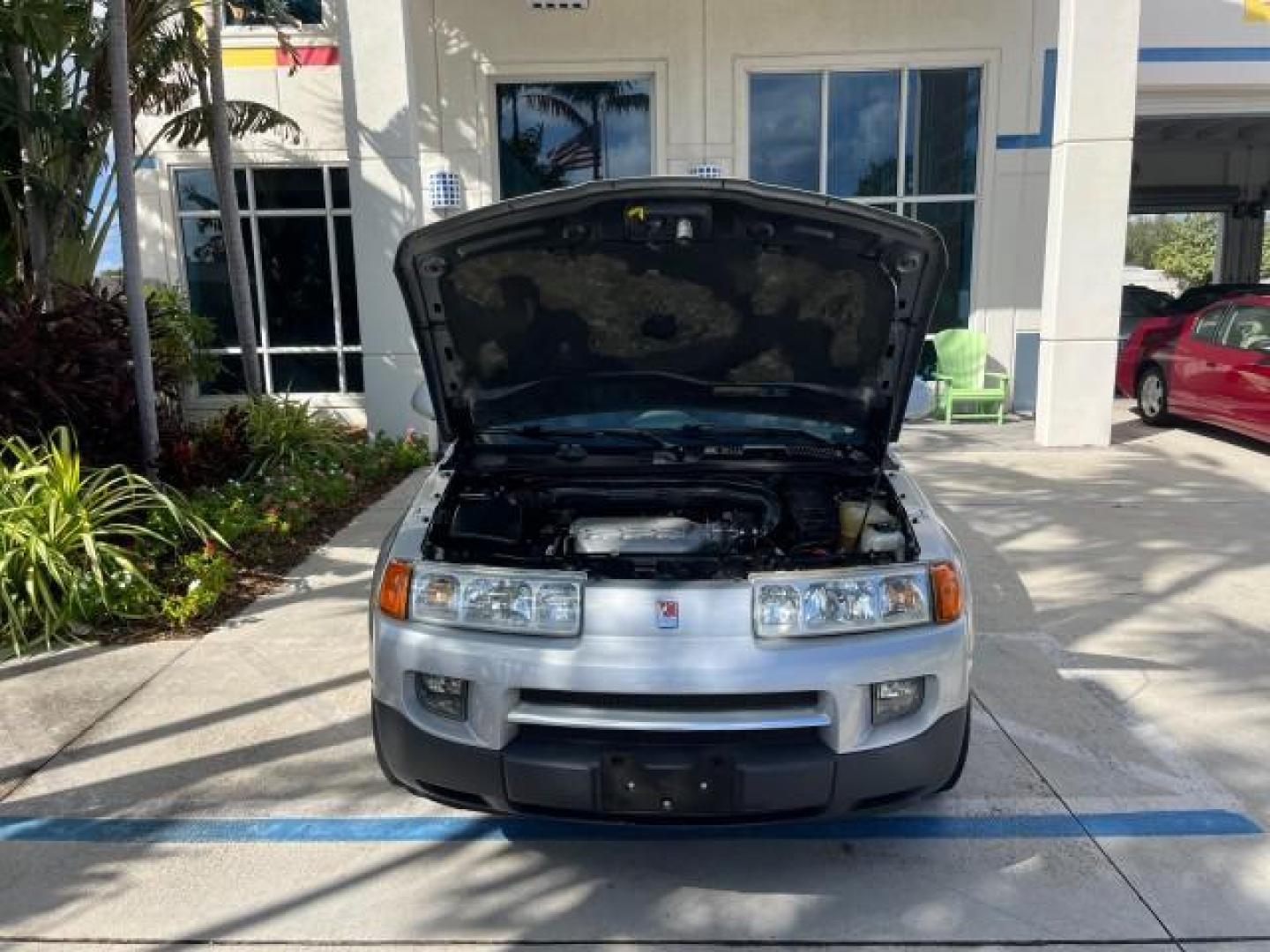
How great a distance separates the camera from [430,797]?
279 cm

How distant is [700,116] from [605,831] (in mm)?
10129

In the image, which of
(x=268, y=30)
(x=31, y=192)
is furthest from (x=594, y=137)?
(x=31, y=192)

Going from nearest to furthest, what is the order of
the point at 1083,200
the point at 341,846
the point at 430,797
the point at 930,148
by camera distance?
the point at 430,797 → the point at 341,846 → the point at 1083,200 → the point at 930,148

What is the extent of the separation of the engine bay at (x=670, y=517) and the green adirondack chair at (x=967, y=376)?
8709 mm

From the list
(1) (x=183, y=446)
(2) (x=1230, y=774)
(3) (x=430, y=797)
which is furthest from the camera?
(1) (x=183, y=446)

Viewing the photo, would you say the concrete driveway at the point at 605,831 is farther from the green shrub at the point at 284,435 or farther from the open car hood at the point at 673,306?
the green shrub at the point at 284,435

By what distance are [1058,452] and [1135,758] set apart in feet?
22.1

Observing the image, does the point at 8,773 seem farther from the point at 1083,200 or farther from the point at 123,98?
the point at 1083,200

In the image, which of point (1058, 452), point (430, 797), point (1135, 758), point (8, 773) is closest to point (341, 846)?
point (430, 797)

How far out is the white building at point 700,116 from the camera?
11398 millimetres

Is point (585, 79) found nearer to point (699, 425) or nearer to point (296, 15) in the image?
point (296, 15)

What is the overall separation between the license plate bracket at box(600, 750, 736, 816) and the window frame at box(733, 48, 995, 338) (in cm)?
1035

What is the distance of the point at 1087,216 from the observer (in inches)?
377

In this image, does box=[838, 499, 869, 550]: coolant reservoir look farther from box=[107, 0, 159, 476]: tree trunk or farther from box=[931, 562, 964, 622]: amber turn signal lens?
box=[107, 0, 159, 476]: tree trunk
